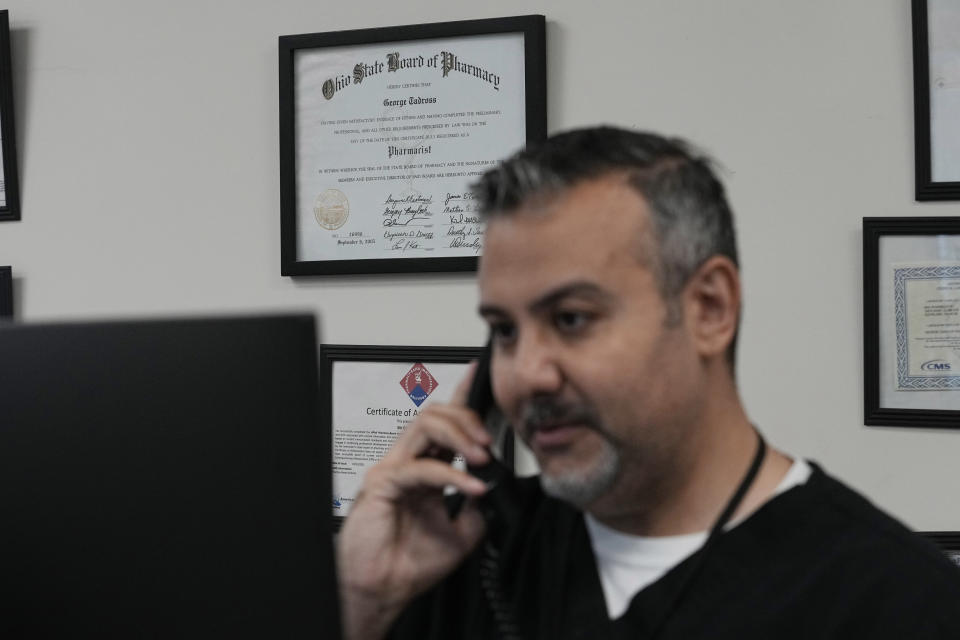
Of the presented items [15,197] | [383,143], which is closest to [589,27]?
[383,143]

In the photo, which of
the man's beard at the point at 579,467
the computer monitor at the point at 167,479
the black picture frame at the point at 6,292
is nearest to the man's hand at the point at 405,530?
the man's beard at the point at 579,467

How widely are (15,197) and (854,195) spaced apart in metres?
1.78

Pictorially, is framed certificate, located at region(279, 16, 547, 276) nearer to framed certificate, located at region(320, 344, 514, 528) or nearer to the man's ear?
framed certificate, located at region(320, 344, 514, 528)

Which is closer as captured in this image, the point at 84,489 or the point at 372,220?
the point at 84,489

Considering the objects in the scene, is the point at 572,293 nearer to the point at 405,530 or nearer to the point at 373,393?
the point at 405,530

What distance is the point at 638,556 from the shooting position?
1.17 metres

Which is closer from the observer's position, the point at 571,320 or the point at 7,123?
the point at 571,320

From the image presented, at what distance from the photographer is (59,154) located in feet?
7.57

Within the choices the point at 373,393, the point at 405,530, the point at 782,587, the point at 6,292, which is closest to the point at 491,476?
the point at 405,530

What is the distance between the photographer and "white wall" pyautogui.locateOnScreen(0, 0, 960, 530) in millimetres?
1844

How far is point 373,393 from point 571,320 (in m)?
1.07

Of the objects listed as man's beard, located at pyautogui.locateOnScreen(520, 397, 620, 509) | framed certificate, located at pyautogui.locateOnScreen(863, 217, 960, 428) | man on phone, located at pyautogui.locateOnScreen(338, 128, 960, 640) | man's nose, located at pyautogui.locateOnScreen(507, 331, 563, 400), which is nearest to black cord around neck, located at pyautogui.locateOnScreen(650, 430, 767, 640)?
man on phone, located at pyautogui.locateOnScreen(338, 128, 960, 640)

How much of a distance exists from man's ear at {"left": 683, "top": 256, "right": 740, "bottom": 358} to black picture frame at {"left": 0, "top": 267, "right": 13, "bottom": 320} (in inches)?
67.7

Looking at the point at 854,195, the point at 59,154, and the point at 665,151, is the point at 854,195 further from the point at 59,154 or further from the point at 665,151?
the point at 59,154
